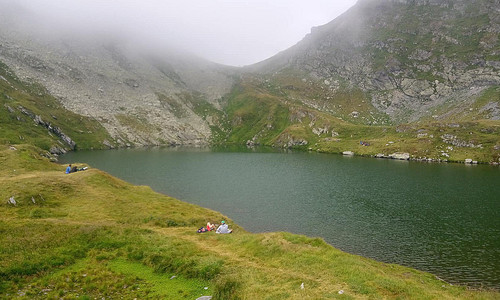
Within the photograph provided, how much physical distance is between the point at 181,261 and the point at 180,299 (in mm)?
5887

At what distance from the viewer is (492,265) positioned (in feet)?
135

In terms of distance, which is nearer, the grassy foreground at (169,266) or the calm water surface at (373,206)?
the grassy foreground at (169,266)

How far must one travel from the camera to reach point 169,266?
2583cm

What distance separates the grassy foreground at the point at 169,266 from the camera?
21172 millimetres

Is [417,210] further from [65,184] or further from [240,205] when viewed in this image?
[65,184]

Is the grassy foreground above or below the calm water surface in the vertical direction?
above

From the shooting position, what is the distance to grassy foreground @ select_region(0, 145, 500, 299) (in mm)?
21172

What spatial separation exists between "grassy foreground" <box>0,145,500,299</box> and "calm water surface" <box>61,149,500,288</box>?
10.9 meters

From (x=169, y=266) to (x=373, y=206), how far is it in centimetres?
6116

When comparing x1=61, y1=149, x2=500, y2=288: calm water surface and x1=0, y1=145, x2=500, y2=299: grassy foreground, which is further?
x1=61, y1=149, x2=500, y2=288: calm water surface

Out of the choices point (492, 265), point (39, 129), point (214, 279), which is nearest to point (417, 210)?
point (492, 265)

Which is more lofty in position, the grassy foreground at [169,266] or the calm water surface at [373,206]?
the grassy foreground at [169,266]

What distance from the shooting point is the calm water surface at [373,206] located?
46.1 m

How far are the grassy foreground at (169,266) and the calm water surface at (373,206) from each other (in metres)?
10.9
